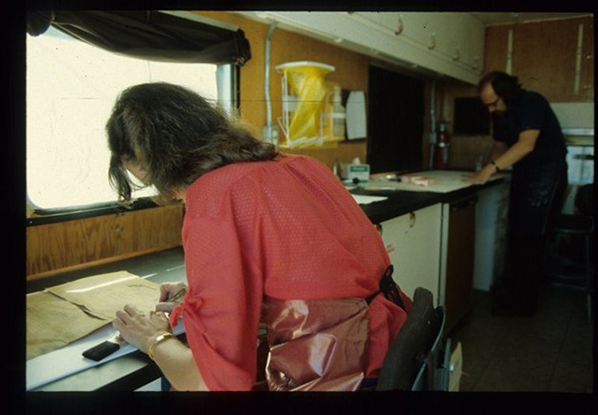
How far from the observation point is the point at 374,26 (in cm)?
226

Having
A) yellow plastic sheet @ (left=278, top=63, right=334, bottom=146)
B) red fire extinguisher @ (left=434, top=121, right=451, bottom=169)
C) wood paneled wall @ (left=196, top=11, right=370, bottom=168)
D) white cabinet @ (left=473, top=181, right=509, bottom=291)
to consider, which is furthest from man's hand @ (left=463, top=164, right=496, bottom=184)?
yellow plastic sheet @ (left=278, top=63, right=334, bottom=146)

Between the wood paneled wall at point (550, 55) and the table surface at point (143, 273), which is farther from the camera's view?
the wood paneled wall at point (550, 55)

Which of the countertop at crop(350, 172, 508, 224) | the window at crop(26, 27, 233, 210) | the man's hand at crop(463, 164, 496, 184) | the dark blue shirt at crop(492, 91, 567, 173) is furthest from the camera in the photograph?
the man's hand at crop(463, 164, 496, 184)

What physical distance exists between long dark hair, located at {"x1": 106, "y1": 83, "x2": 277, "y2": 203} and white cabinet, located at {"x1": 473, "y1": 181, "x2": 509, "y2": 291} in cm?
263

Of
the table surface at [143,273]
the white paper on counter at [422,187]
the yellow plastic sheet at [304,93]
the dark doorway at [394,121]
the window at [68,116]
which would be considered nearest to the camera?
the table surface at [143,273]

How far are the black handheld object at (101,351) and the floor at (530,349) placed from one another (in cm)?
172

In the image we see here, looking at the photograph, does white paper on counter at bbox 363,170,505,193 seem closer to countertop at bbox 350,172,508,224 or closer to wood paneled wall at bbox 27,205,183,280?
countertop at bbox 350,172,508,224

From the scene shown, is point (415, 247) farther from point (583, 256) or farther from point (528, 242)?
point (583, 256)

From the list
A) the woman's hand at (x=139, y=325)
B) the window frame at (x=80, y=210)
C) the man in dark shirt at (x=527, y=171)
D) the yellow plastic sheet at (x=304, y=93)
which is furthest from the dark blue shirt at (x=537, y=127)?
the woman's hand at (x=139, y=325)

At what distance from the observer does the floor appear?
7.32ft

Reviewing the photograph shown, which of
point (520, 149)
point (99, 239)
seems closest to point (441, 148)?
point (520, 149)

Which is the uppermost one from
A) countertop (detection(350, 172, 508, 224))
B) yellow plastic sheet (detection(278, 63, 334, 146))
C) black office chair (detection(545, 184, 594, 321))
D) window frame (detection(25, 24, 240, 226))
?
yellow plastic sheet (detection(278, 63, 334, 146))

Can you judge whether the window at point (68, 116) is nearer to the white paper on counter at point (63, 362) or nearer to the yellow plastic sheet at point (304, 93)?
the white paper on counter at point (63, 362)

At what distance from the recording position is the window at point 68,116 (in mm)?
1299
